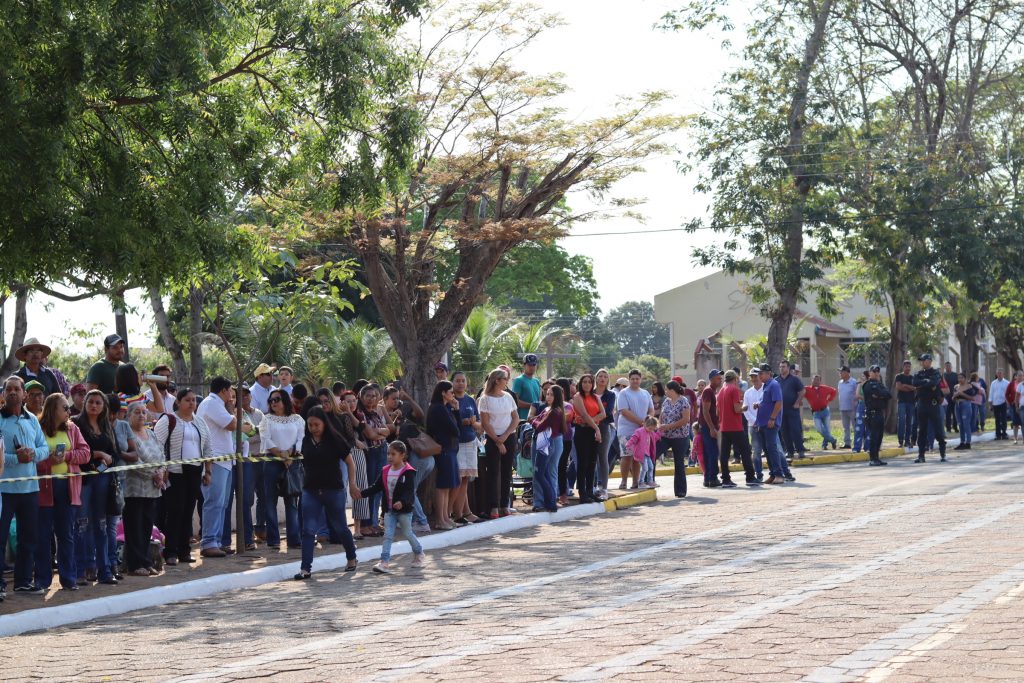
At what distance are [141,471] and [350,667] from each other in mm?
5619

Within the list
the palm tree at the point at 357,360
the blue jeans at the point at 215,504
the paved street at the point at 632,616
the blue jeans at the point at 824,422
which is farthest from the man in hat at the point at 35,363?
the palm tree at the point at 357,360

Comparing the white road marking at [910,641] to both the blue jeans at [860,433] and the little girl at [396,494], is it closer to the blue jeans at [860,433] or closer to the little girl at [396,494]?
the little girl at [396,494]

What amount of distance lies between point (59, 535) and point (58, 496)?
0.36 meters

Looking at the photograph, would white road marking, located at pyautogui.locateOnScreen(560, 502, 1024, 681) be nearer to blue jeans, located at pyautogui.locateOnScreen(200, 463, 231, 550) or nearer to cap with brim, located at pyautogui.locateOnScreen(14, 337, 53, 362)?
blue jeans, located at pyautogui.locateOnScreen(200, 463, 231, 550)

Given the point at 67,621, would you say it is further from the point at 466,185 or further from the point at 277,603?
the point at 466,185

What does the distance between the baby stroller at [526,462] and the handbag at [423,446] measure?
2.84m

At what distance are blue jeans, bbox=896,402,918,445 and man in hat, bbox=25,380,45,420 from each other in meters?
22.3

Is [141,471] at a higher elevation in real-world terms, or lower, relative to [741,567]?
higher

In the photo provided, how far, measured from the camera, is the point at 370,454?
16.4m

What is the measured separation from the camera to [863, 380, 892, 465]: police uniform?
25.3 metres

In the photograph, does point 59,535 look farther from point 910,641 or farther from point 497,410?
point 910,641

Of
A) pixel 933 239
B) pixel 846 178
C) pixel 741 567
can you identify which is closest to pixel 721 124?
pixel 846 178

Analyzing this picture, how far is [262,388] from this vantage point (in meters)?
17.2

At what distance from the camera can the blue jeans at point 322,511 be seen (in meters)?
13.1
